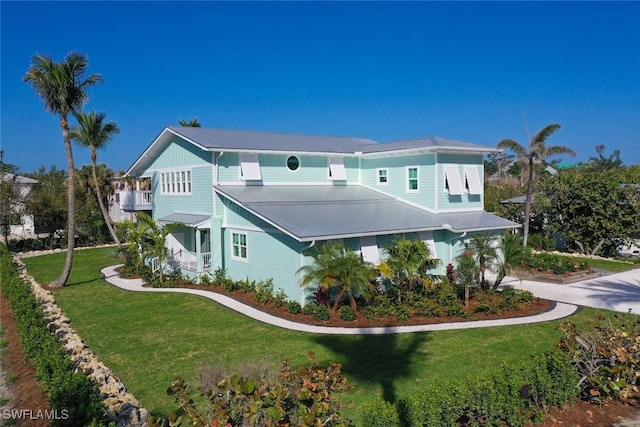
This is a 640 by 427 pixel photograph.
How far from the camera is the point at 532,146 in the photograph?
2705 centimetres

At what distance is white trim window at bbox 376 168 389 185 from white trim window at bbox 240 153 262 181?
21.0 feet

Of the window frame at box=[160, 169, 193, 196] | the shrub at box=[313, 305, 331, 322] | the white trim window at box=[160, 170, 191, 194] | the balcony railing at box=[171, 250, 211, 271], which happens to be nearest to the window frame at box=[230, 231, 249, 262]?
the balcony railing at box=[171, 250, 211, 271]

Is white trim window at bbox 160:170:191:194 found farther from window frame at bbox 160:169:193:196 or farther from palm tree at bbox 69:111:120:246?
palm tree at bbox 69:111:120:246

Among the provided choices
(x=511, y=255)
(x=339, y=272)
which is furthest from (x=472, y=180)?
(x=339, y=272)

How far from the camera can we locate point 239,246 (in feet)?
63.3

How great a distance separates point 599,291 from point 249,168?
15.6 metres

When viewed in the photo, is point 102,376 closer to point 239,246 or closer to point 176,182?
point 239,246

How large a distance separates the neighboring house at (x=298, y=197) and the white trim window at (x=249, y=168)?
1.8 inches

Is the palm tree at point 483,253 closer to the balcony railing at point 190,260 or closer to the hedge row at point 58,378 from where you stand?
the balcony railing at point 190,260

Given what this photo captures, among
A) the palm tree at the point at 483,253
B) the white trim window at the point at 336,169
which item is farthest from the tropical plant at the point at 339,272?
the white trim window at the point at 336,169

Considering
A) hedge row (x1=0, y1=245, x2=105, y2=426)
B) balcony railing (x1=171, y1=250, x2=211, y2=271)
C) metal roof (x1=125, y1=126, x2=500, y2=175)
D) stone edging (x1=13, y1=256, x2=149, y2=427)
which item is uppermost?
metal roof (x1=125, y1=126, x2=500, y2=175)

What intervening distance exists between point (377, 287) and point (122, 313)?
29.6 ft

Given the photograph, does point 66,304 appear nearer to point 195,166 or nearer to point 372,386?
point 195,166

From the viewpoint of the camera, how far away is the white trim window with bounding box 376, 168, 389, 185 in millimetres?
23484
